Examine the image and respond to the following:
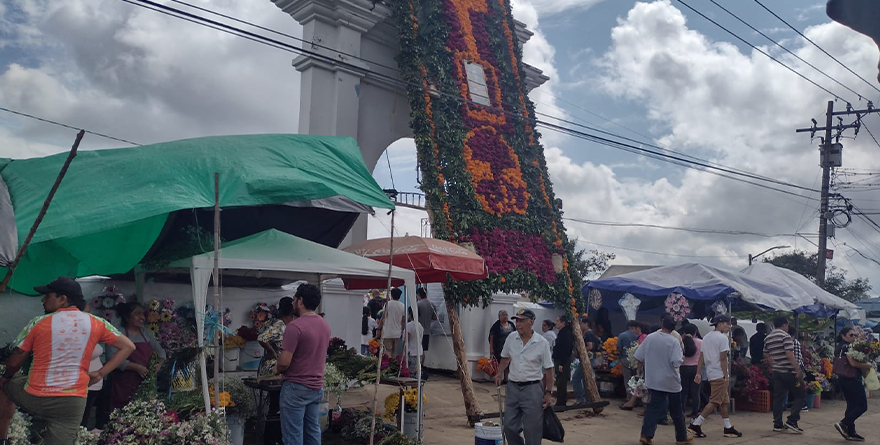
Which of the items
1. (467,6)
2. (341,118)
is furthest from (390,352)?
(467,6)

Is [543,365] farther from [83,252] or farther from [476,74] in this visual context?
[476,74]

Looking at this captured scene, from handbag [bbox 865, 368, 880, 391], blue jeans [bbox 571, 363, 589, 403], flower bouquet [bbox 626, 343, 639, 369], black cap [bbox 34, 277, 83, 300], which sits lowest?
blue jeans [bbox 571, 363, 589, 403]

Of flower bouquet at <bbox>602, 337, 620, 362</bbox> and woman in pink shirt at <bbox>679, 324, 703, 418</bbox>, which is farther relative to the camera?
flower bouquet at <bbox>602, 337, 620, 362</bbox>

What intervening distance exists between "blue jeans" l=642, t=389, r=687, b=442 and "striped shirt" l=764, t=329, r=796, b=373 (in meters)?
2.53

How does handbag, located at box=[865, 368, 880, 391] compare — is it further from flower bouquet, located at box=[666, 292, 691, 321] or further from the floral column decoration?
the floral column decoration

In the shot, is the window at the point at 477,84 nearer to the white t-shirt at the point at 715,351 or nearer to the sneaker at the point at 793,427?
the white t-shirt at the point at 715,351

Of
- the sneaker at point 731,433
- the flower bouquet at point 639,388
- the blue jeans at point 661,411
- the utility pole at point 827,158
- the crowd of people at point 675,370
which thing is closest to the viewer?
the crowd of people at point 675,370

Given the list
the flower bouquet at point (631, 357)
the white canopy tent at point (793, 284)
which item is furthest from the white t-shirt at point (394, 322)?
the white canopy tent at point (793, 284)

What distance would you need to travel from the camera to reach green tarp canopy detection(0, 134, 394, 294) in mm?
6238

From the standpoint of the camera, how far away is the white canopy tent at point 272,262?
250 inches

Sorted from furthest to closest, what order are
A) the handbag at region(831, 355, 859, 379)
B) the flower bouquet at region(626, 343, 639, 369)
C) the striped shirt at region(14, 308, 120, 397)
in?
1. the flower bouquet at region(626, 343, 639, 369)
2. the handbag at region(831, 355, 859, 379)
3. the striped shirt at region(14, 308, 120, 397)

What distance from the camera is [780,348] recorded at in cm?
1064

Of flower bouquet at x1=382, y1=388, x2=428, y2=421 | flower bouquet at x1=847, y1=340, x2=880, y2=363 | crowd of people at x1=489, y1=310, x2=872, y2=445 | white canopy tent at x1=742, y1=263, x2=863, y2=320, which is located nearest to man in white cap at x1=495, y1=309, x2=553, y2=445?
crowd of people at x1=489, y1=310, x2=872, y2=445

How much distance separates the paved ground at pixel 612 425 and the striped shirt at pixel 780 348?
1104mm
